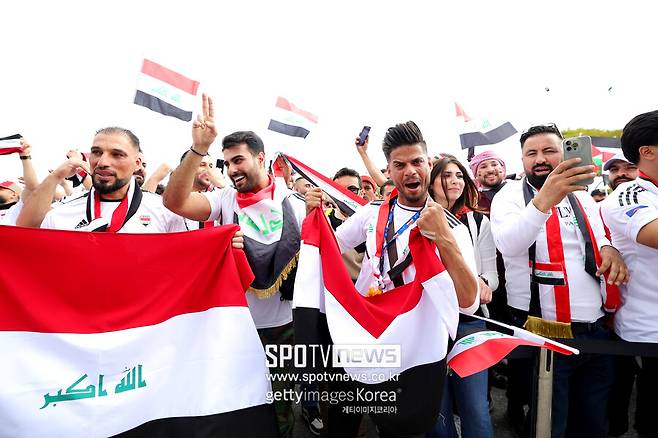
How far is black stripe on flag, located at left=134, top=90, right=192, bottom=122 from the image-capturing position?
5.55 meters

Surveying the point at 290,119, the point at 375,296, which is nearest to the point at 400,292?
the point at 375,296

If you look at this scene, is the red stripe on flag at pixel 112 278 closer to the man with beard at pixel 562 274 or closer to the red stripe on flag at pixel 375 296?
the red stripe on flag at pixel 375 296

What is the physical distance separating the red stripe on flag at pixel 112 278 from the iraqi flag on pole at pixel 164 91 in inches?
146

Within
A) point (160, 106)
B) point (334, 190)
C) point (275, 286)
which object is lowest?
point (275, 286)

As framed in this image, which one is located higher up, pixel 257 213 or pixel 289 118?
pixel 289 118

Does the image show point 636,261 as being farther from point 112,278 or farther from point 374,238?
point 112,278

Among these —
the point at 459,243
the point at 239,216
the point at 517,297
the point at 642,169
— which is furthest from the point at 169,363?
the point at 642,169

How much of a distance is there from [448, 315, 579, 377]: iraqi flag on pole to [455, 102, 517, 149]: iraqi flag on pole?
206 inches

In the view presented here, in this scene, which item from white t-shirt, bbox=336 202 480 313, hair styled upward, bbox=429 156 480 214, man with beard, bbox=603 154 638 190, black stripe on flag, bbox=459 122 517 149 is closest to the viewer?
white t-shirt, bbox=336 202 480 313

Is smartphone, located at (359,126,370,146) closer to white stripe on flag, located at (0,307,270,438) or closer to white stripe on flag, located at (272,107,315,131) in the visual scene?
white stripe on flag, located at (0,307,270,438)

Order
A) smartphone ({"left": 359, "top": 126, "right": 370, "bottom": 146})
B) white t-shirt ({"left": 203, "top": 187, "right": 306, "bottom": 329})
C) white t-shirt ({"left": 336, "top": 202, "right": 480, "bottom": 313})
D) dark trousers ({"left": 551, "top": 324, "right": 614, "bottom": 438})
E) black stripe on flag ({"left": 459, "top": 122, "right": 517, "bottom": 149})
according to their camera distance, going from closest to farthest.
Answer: white t-shirt ({"left": 336, "top": 202, "right": 480, "bottom": 313}) < dark trousers ({"left": 551, "top": 324, "right": 614, "bottom": 438}) < white t-shirt ({"left": 203, "top": 187, "right": 306, "bottom": 329}) < smartphone ({"left": 359, "top": 126, "right": 370, "bottom": 146}) < black stripe on flag ({"left": 459, "top": 122, "right": 517, "bottom": 149})

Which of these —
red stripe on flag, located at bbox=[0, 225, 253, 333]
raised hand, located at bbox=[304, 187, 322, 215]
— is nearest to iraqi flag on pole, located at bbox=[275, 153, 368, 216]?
raised hand, located at bbox=[304, 187, 322, 215]

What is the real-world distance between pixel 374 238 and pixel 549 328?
1216mm

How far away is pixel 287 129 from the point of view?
746 centimetres
